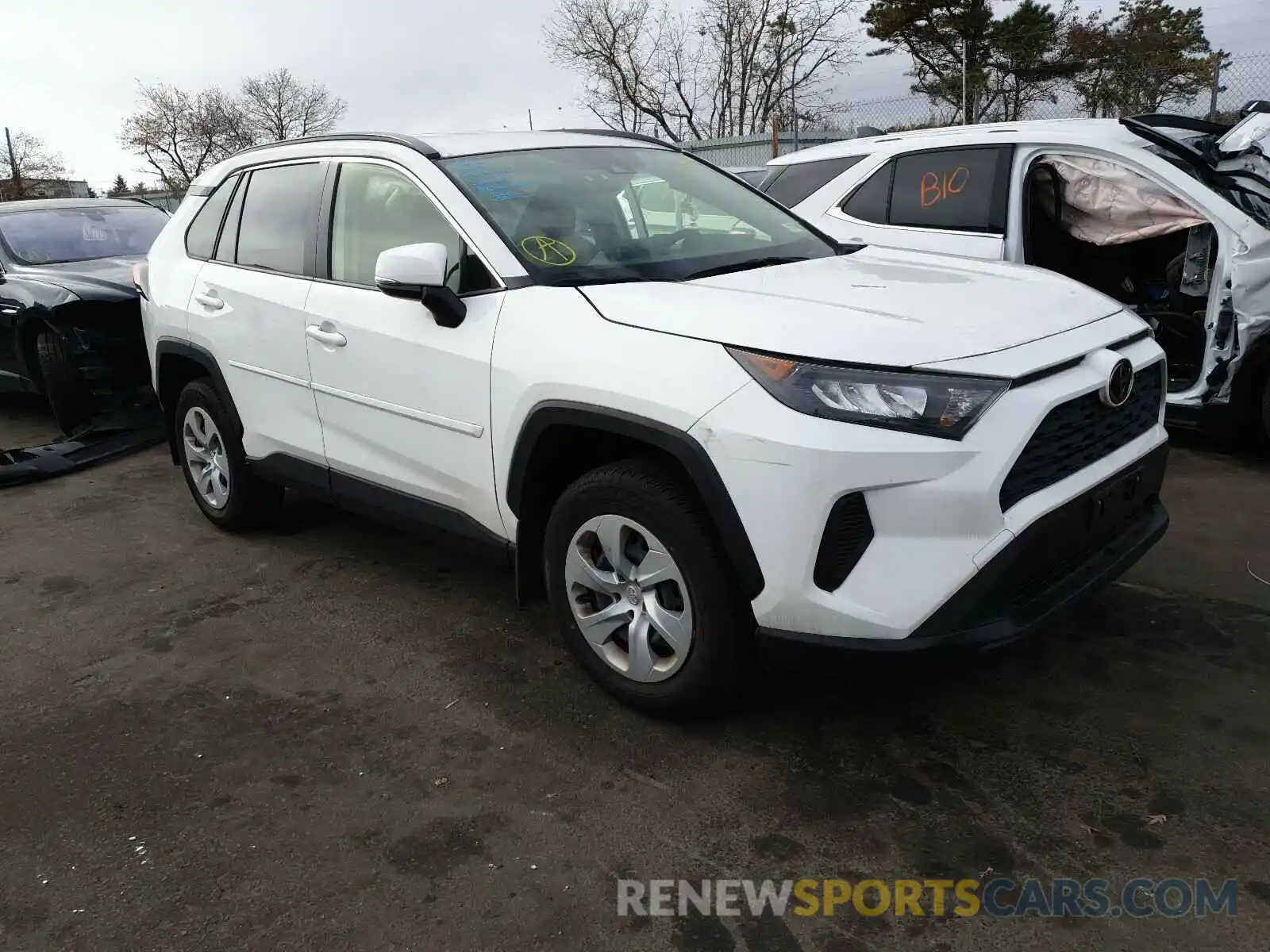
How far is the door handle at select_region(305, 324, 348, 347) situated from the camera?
11.8ft

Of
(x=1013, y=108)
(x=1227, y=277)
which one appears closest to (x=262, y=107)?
(x=1013, y=108)

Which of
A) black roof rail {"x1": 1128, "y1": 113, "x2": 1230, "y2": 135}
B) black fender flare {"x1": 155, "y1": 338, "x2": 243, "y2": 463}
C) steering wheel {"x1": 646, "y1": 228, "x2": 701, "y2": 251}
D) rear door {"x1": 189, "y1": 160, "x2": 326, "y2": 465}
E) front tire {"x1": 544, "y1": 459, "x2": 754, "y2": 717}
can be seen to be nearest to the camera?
front tire {"x1": 544, "y1": 459, "x2": 754, "y2": 717}

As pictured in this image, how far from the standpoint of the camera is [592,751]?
2893mm

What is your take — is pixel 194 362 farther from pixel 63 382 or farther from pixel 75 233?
pixel 75 233

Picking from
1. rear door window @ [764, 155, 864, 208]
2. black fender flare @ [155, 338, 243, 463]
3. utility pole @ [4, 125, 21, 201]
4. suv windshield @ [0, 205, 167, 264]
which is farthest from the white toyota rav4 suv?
utility pole @ [4, 125, 21, 201]

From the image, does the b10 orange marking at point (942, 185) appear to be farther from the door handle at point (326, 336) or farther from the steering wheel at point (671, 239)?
the door handle at point (326, 336)

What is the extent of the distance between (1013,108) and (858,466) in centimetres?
2688

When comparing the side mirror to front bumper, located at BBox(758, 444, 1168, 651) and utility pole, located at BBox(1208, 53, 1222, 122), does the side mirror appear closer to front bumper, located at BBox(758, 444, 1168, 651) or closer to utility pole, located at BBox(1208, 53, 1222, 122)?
front bumper, located at BBox(758, 444, 1168, 651)

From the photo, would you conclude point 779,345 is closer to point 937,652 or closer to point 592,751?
point 937,652

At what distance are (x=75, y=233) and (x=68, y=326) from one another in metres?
1.61

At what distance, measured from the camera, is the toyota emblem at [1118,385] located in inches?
105

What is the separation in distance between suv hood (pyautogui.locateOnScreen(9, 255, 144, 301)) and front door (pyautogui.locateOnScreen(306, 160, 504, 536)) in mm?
3338

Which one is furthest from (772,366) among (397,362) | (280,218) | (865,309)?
(280,218)

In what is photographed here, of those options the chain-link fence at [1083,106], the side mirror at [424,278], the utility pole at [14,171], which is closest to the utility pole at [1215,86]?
the chain-link fence at [1083,106]
